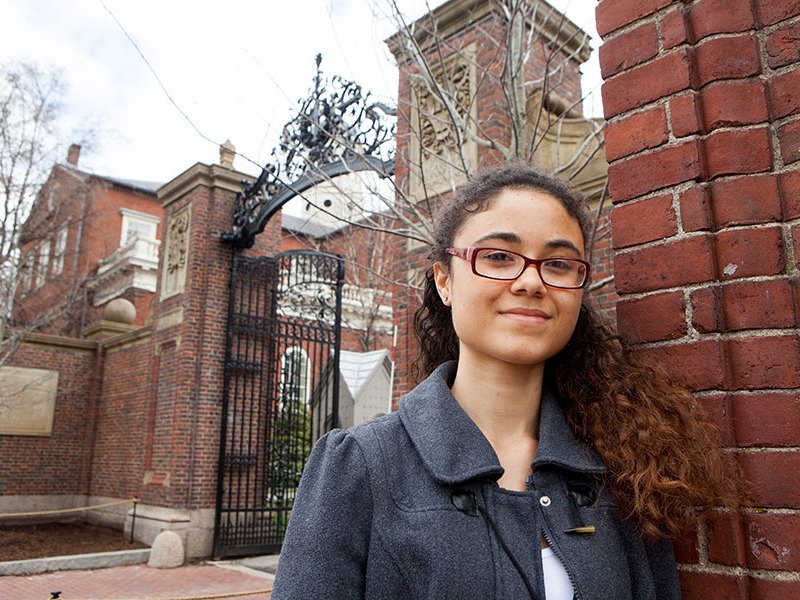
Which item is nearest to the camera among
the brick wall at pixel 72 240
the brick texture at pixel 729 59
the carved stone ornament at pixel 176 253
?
the brick texture at pixel 729 59

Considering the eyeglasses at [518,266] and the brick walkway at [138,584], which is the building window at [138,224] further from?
the eyeglasses at [518,266]

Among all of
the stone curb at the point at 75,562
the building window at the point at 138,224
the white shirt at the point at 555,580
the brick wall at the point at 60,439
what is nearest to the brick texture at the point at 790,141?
the white shirt at the point at 555,580

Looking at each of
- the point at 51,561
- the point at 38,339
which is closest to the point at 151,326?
the point at 38,339

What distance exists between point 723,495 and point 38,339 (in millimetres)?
14380

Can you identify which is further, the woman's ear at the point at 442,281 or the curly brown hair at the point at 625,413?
the woman's ear at the point at 442,281

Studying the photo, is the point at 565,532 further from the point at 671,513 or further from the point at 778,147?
the point at 778,147

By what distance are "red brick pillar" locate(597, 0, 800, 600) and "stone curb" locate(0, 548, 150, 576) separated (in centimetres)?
967

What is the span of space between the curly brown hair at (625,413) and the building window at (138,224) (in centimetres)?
2701

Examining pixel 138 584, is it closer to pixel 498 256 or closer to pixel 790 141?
pixel 498 256

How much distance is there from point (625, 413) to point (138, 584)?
8405 mm

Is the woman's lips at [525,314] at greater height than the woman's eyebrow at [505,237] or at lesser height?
lesser

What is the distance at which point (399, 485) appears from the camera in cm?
134

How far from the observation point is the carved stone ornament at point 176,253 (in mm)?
11141

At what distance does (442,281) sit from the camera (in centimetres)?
174
